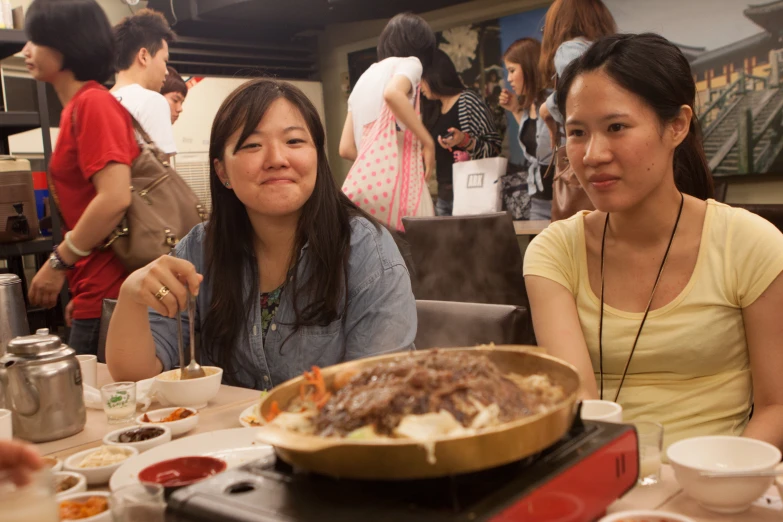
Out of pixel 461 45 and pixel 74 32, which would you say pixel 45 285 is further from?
pixel 461 45

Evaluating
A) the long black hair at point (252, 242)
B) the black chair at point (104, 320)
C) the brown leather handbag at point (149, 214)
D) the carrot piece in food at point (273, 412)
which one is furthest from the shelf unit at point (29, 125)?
the carrot piece in food at point (273, 412)

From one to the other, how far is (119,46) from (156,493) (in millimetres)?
2671

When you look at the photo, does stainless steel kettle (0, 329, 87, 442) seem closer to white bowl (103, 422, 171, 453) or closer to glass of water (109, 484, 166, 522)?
white bowl (103, 422, 171, 453)

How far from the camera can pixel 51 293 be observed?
2.62 meters

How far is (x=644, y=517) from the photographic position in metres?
0.84

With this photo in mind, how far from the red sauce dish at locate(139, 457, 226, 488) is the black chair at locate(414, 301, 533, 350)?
0.89 m

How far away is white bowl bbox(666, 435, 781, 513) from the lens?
0.90 meters

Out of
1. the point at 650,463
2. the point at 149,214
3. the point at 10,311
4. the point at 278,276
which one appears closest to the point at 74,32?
the point at 149,214

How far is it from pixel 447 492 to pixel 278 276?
1.27m

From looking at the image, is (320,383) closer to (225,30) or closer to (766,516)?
(766,516)

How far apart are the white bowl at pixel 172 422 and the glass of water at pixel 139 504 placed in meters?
0.47

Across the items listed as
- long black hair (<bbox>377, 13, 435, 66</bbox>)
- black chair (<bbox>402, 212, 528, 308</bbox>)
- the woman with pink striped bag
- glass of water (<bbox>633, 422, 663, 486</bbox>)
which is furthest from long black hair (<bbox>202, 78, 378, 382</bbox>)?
long black hair (<bbox>377, 13, 435, 66</bbox>)

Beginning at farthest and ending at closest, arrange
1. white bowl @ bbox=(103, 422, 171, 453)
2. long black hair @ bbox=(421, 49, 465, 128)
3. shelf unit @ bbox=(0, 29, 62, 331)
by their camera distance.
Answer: long black hair @ bbox=(421, 49, 465, 128) < shelf unit @ bbox=(0, 29, 62, 331) < white bowl @ bbox=(103, 422, 171, 453)

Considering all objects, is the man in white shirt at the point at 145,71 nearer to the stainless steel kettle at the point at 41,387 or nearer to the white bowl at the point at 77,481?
the stainless steel kettle at the point at 41,387
